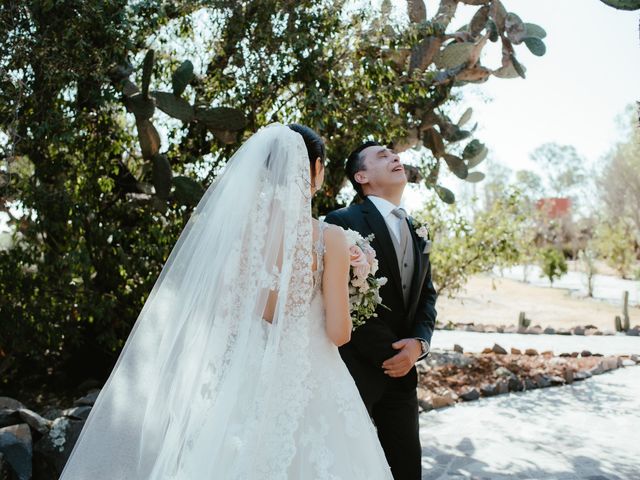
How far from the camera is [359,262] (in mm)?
2482

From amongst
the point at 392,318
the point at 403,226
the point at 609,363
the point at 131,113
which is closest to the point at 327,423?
the point at 392,318

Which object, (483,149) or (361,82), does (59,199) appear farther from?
(483,149)

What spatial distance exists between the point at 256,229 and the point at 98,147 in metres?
4.58

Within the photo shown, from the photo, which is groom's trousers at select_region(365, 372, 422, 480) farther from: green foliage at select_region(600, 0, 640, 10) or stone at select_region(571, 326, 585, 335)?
stone at select_region(571, 326, 585, 335)

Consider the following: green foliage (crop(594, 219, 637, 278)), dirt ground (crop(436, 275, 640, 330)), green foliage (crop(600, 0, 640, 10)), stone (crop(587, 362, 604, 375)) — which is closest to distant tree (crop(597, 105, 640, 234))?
green foliage (crop(594, 219, 637, 278))

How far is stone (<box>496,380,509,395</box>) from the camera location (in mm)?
7708

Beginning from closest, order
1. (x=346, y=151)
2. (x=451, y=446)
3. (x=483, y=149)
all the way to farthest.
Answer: (x=451, y=446), (x=346, y=151), (x=483, y=149)

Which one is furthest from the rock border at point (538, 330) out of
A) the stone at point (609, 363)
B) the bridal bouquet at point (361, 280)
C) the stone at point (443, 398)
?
the bridal bouquet at point (361, 280)

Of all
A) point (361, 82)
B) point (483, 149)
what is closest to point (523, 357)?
point (483, 149)

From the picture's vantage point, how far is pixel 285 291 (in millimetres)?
2117

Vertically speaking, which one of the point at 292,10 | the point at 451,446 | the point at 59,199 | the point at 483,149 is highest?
the point at 292,10

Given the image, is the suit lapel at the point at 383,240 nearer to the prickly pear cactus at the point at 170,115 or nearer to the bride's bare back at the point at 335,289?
the bride's bare back at the point at 335,289

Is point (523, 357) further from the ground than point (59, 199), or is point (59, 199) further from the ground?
point (59, 199)

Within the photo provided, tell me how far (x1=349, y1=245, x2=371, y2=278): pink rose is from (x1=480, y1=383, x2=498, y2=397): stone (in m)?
5.57
